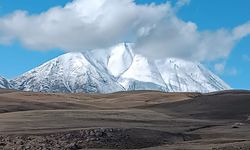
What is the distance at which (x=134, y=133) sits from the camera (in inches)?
1858

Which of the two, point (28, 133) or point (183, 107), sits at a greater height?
point (183, 107)

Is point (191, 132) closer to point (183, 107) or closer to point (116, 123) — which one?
point (116, 123)

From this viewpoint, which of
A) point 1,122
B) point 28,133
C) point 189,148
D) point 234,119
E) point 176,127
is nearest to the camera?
point 189,148

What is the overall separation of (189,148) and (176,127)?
59.2 feet

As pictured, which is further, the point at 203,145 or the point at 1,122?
the point at 1,122

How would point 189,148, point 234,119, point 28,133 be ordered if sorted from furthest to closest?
point 234,119 < point 28,133 < point 189,148

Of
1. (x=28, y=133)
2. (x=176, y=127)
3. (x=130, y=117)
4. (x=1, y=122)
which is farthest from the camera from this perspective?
(x=130, y=117)

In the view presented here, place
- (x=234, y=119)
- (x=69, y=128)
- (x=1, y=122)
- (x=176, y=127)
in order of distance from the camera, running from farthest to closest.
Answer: (x=234, y=119)
(x=176, y=127)
(x=1, y=122)
(x=69, y=128)

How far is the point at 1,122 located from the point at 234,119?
1218 inches

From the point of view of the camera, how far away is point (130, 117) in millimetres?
65125

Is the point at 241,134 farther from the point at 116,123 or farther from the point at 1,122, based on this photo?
the point at 1,122

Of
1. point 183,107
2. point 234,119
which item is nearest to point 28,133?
point 234,119

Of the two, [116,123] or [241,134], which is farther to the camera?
[116,123]

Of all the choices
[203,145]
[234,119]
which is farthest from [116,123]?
[234,119]
